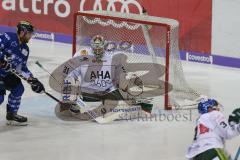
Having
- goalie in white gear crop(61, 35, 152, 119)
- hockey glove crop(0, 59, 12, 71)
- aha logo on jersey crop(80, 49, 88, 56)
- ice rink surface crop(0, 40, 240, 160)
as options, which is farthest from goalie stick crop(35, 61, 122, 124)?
hockey glove crop(0, 59, 12, 71)

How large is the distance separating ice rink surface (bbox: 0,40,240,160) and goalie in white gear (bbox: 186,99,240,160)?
1.15 m

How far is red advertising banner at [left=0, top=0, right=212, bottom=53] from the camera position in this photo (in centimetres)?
966

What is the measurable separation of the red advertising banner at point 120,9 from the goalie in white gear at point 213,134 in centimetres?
538

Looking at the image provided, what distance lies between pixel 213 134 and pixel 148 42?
12.3ft

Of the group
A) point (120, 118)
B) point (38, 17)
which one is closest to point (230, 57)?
point (120, 118)

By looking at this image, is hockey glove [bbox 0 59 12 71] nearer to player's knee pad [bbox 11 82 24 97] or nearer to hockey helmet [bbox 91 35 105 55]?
player's knee pad [bbox 11 82 24 97]

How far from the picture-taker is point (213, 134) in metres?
4.27

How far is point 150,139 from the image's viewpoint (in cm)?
606

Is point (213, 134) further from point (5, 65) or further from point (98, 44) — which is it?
point (98, 44)

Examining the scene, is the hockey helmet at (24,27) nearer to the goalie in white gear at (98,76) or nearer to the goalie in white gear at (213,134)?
the goalie in white gear at (98,76)

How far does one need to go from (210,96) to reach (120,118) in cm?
151

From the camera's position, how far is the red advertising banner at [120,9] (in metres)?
9.66

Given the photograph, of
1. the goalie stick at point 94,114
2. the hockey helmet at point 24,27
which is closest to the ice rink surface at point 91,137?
the goalie stick at point 94,114

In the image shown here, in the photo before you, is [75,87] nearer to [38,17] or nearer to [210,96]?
[210,96]
